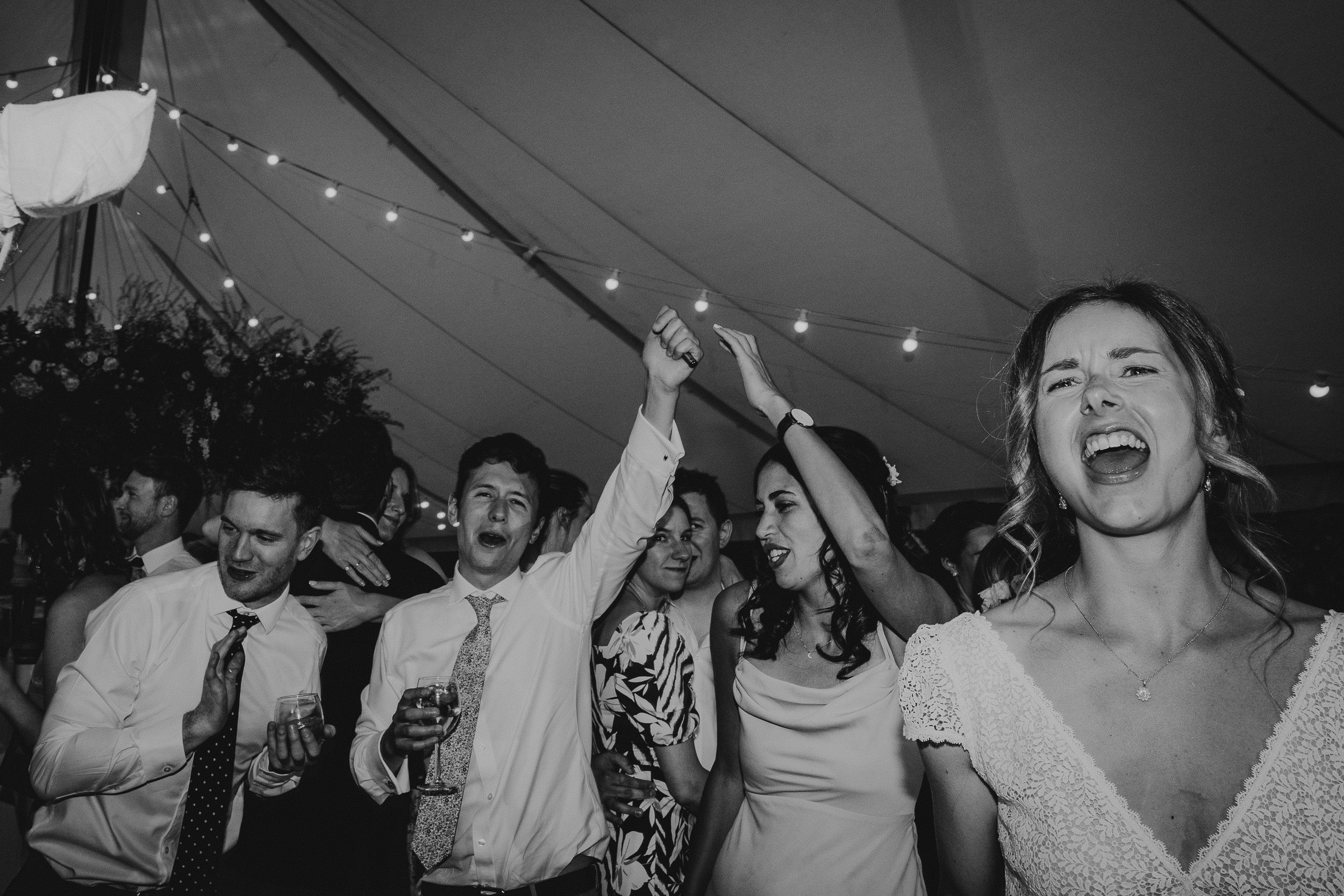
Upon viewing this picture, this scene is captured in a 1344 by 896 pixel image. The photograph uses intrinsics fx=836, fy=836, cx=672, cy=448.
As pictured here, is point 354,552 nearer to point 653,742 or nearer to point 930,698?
point 653,742

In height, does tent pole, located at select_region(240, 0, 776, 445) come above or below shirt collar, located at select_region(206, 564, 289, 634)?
above

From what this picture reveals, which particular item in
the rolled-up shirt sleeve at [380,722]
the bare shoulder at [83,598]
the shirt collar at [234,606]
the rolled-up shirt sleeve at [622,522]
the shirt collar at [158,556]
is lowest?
the rolled-up shirt sleeve at [380,722]

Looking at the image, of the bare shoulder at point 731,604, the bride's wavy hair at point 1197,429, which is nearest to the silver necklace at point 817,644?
the bare shoulder at point 731,604

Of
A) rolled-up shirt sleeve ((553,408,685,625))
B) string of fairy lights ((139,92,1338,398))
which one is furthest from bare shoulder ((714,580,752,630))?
string of fairy lights ((139,92,1338,398))

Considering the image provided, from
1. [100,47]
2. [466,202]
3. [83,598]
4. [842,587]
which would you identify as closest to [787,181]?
[466,202]

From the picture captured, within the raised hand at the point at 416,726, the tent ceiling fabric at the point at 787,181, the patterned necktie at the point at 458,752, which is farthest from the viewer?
the tent ceiling fabric at the point at 787,181

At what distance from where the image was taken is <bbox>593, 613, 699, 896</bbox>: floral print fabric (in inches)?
85.8

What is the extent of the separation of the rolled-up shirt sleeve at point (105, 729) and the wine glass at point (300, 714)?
1.07ft

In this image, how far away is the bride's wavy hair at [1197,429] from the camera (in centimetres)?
123

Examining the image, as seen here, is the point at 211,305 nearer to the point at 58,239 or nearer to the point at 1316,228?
the point at 58,239

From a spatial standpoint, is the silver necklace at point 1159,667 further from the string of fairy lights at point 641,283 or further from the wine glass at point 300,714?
the string of fairy lights at point 641,283

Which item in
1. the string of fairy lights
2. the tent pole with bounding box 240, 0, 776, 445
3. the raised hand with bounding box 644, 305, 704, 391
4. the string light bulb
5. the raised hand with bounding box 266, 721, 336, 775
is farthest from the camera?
the tent pole with bounding box 240, 0, 776, 445

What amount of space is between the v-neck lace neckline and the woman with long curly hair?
2.57 metres

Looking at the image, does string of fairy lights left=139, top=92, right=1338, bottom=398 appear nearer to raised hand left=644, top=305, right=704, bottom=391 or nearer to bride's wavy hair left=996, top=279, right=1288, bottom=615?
raised hand left=644, top=305, right=704, bottom=391
